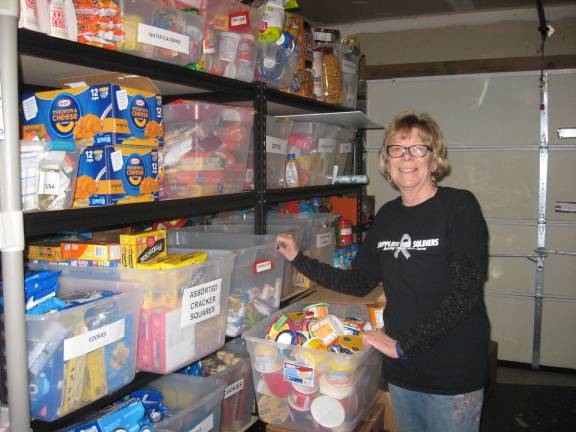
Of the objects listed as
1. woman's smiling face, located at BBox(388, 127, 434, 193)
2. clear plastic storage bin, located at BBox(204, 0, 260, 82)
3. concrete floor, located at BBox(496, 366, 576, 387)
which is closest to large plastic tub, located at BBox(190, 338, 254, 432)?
woman's smiling face, located at BBox(388, 127, 434, 193)

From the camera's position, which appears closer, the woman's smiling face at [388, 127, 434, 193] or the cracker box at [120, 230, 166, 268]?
the cracker box at [120, 230, 166, 268]

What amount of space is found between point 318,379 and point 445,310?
1.54ft

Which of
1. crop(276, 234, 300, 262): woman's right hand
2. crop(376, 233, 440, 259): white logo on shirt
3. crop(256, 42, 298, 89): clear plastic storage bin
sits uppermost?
crop(256, 42, 298, 89): clear plastic storage bin

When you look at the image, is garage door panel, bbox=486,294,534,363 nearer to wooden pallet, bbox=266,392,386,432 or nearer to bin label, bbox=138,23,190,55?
wooden pallet, bbox=266,392,386,432

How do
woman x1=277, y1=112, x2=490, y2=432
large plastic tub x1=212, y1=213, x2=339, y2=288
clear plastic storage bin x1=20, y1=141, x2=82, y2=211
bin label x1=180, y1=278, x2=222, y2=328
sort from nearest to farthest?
clear plastic storage bin x1=20, y1=141, x2=82, y2=211, bin label x1=180, y1=278, x2=222, y2=328, woman x1=277, y1=112, x2=490, y2=432, large plastic tub x1=212, y1=213, x2=339, y2=288

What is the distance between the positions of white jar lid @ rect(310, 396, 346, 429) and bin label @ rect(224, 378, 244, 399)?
15.0 inches

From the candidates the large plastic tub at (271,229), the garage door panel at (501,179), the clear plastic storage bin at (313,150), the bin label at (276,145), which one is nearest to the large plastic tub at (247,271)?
the large plastic tub at (271,229)

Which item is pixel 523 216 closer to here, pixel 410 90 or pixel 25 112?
pixel 410 90

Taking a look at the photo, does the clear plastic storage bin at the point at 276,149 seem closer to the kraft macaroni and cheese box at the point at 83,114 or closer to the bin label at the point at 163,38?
the bin label at the point at 163,38

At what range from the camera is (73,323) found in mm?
1149

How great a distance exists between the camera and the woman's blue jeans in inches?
64.4

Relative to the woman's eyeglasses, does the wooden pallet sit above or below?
below

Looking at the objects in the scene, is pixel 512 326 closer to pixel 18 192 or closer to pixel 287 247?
pixel 287 247

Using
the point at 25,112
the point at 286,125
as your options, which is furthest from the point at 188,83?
the point at 286,125
